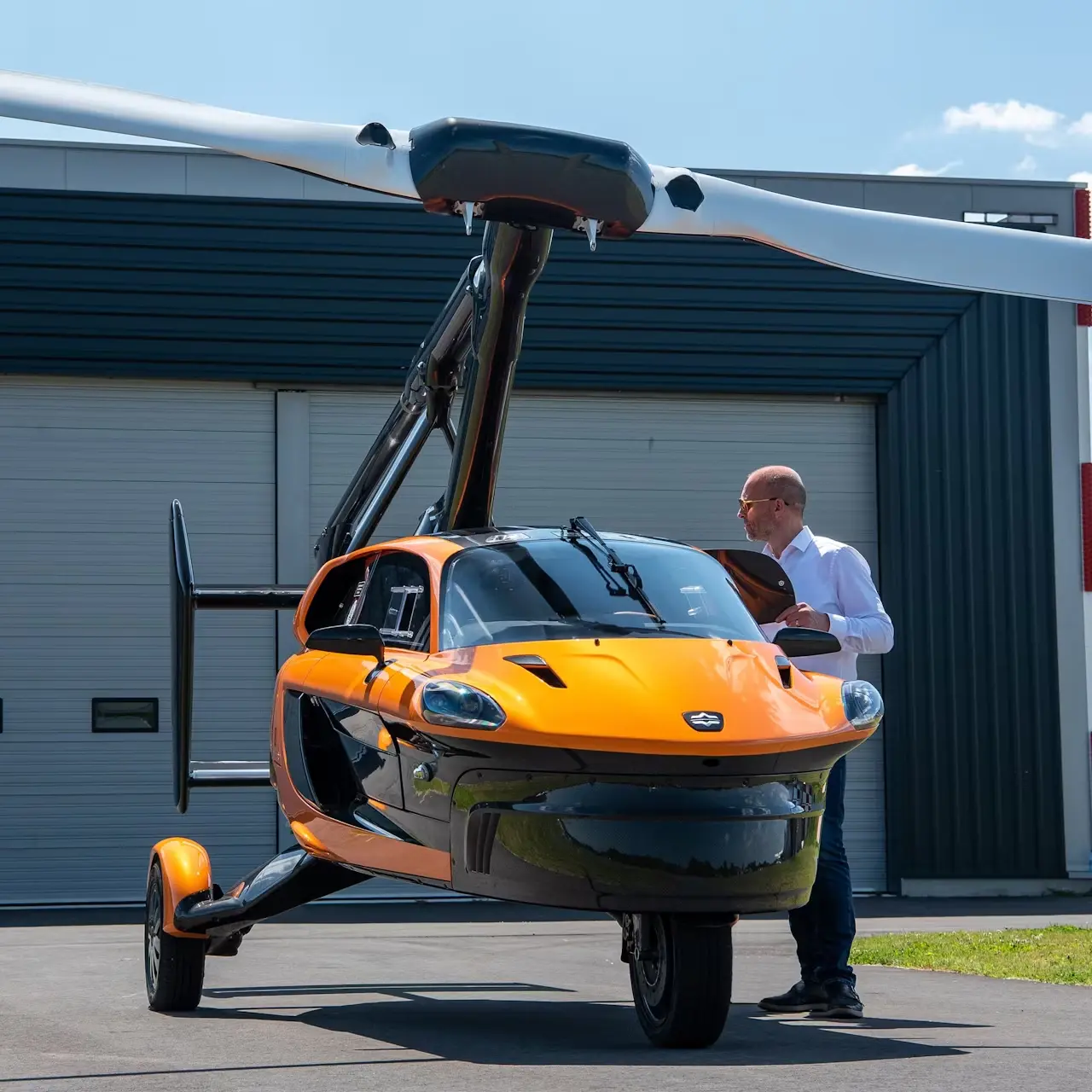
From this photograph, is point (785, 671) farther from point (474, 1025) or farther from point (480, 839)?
point (474, 1025)

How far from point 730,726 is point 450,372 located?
3189 millimetres

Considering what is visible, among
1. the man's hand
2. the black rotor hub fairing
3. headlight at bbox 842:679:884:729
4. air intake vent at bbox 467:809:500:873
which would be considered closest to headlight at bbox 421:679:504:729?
air intake vent at bbox 467:809:500:873

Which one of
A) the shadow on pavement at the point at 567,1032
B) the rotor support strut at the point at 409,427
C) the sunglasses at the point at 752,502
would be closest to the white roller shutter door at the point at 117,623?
the rotor support strut at the point at 409,427

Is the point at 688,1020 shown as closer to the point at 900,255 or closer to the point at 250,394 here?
the point at 900,255

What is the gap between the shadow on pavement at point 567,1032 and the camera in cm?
507

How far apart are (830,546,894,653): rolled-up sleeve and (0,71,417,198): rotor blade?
2618 mm

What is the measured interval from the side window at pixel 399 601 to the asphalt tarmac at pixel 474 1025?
1.39 metres

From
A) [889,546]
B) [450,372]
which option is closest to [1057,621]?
[889,546]

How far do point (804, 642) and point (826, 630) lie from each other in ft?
2.64

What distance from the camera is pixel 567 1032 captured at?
5.85 m

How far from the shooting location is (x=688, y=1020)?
5.12 metres

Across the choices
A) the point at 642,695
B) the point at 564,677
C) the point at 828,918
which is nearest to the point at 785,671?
the point at 642,695

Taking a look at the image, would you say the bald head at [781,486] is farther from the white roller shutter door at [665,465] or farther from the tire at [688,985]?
the white roller shutter door at [665,465]

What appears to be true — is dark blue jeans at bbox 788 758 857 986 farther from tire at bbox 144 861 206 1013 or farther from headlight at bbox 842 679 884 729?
tire at bbox 144 861 206 1013
